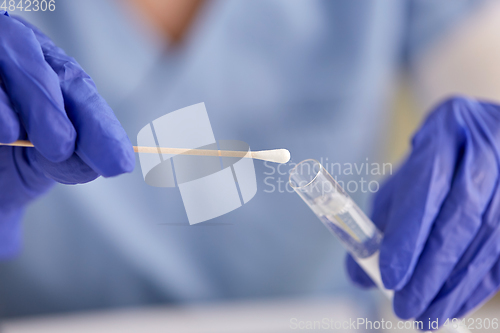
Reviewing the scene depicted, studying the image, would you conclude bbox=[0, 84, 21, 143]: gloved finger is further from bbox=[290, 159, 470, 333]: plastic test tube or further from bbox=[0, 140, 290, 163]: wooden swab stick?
bbox=[290, 159, 470, 333]: plastic test tube

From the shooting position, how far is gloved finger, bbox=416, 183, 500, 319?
0.52 meters

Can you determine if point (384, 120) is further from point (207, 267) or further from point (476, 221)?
point (207, 267)

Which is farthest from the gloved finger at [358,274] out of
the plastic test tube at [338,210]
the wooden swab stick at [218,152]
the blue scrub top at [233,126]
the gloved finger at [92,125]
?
the gloved finger at [92,125]

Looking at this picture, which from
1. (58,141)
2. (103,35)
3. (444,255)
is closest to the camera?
(58,141)

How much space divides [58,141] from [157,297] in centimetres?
55

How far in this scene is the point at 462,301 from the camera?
0.55m

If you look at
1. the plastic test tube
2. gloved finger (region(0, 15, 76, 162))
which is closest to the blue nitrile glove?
gloved finger (region(0, 15, 76, 162))

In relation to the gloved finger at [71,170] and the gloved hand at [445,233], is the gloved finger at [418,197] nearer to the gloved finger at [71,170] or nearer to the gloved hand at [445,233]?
the gloved hand at [445,233]

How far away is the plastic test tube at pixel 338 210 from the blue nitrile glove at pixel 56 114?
0.69 ft

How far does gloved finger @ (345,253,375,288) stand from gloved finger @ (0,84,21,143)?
0.55m

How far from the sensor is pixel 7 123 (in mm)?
366

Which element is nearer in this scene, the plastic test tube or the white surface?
the plastic test tube

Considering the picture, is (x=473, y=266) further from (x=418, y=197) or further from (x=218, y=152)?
(x=218, y=152)

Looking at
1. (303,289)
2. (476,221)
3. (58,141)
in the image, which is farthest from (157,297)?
(476,221)
